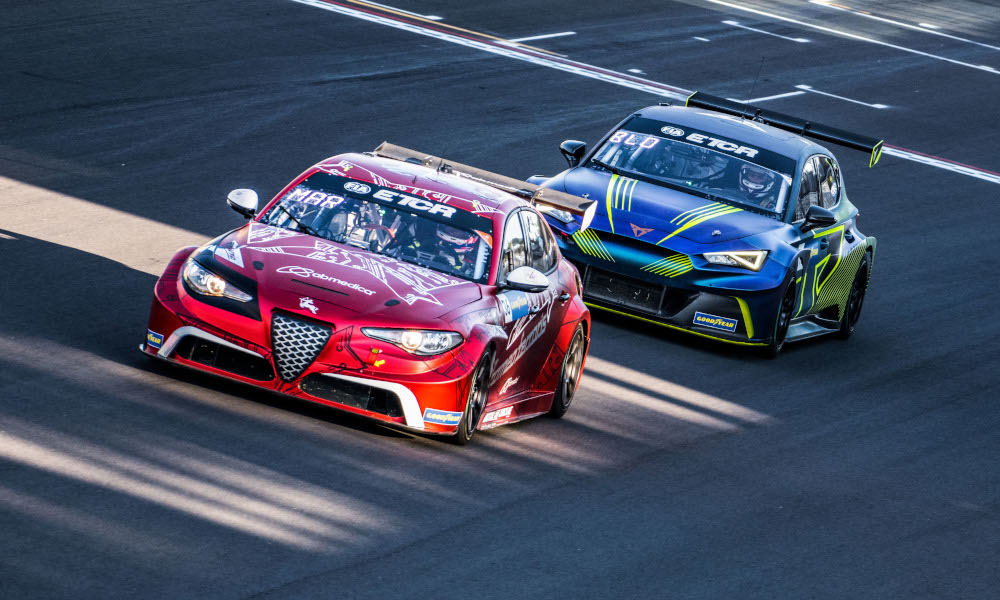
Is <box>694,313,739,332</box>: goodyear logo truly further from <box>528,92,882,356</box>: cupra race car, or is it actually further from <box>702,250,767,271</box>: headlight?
<box>702,250,767,271</box>: headlight

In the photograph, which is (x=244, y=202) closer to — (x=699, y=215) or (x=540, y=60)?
(x=699, y=215)

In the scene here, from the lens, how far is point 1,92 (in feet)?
58.5

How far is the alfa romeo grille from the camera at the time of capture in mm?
8852

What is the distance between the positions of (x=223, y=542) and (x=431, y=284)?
2.74 m

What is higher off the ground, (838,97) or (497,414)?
(497,414)

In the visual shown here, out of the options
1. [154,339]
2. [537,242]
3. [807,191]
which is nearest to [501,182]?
[537,242]

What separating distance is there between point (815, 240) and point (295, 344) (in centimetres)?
650

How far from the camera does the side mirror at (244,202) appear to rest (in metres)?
10.1

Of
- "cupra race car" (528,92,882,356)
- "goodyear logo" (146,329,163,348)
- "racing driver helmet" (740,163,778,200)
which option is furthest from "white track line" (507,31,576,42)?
"goodyear logo" (146,329,163,348)

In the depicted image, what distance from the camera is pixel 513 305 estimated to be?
32.3ft

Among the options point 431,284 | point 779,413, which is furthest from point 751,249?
point 431,284

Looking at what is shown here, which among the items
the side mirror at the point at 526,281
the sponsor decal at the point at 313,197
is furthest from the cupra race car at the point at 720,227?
the side mirror at the point at 526,281

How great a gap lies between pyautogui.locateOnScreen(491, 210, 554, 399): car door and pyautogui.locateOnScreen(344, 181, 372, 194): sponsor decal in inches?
36.4

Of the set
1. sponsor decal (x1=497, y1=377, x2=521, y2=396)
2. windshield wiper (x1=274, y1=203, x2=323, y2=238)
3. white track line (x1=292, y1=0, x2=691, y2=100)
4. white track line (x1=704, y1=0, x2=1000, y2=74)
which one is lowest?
white track line (x1=704, y1=0, x2=1000, y2=74)
